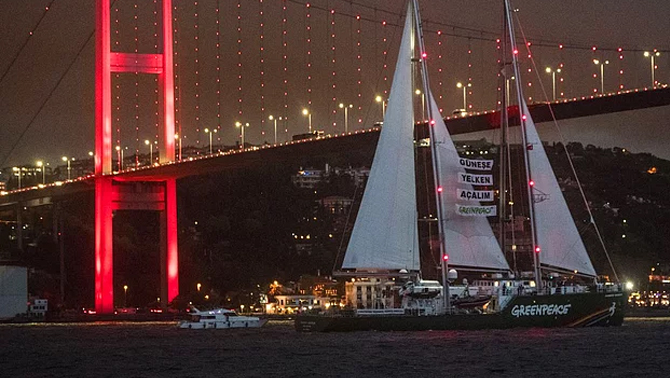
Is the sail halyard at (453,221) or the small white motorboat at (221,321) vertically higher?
the sail halyard at (453,221)

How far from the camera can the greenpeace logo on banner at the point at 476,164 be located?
40.6m

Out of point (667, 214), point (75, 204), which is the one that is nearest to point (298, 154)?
point (75, 204)

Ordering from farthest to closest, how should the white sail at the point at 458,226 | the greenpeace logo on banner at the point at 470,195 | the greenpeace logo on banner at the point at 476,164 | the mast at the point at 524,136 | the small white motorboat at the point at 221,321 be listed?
the small white motorboat at the point at 221,321
the greenpeace logo on banner at the point at 476,164
the mast at the point at 524,136
the greenpeace logo on banner at the point at 470,195
the white sail at the point at 458,226

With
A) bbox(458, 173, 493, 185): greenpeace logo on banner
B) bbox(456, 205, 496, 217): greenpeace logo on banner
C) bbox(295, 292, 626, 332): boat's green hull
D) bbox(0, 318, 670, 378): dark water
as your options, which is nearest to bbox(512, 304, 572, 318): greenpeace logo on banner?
bbox(295, 292, 626, 332): boat's green hull

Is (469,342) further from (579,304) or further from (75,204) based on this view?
(75,204)

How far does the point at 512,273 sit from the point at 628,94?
1105 cm

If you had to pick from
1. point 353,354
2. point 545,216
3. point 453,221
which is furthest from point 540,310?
point 353,354

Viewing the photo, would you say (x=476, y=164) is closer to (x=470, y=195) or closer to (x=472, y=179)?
(x=472, y=179)

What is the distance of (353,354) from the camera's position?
115 ft

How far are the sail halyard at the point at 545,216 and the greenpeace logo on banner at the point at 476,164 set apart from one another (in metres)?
0.90

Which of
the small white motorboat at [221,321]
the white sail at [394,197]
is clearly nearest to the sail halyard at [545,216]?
the white sail at [394,197]

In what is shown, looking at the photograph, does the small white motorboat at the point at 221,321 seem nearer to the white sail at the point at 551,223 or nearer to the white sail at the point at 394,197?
the white sail at the point at 394,197

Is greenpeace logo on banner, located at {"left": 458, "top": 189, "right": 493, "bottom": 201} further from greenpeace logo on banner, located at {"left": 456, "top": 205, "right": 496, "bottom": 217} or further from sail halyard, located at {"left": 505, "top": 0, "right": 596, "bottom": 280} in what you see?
sail halyard, located at {"left": 505, "top": 0, "right": 596, "bottom": 280}

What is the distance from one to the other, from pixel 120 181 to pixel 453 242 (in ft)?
63.3
